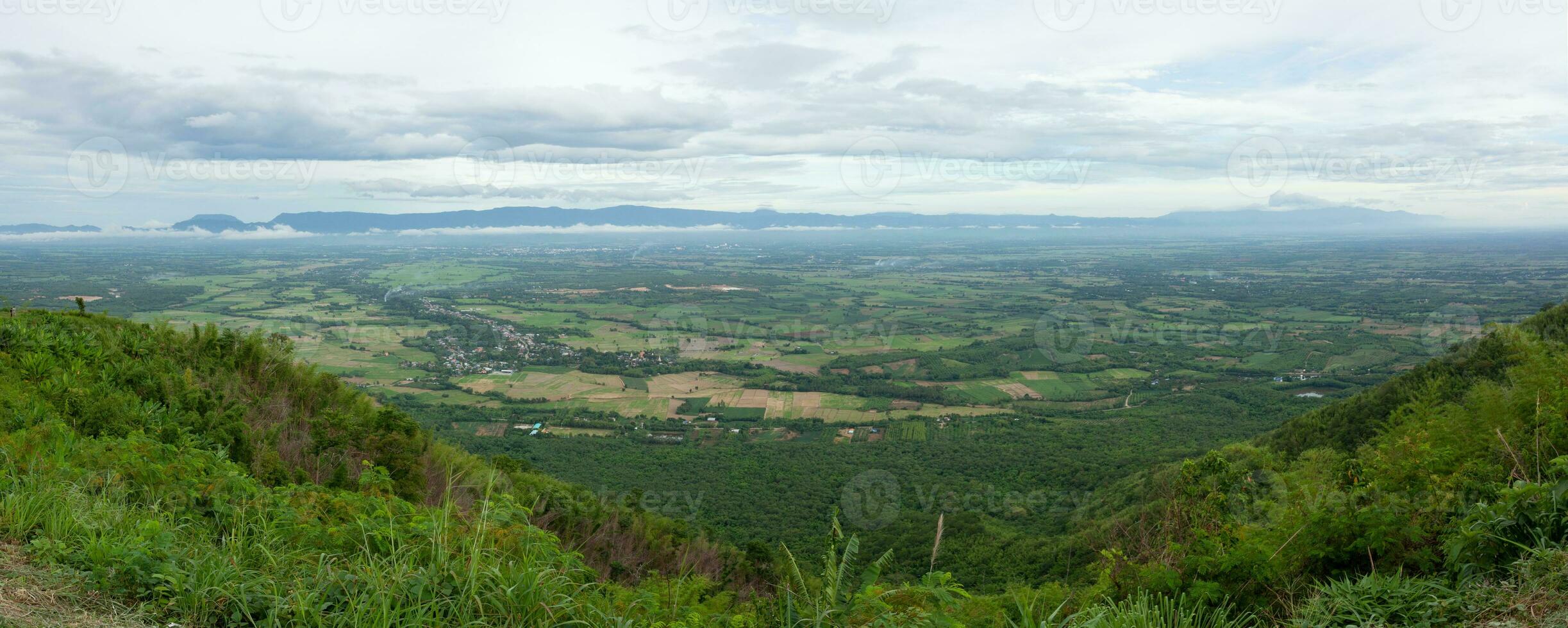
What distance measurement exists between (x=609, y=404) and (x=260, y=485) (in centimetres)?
3295

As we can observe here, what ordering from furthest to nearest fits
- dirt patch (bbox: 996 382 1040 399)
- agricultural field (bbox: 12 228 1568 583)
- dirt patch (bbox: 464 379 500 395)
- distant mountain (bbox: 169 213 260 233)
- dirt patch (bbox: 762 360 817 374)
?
1. distant mountain (bbox: 169 213 260 233)
2. dirt patch (bbox: 762 360 817 374)
3. dirt patch (bbox: 996 382 1040 399)
4. dirt patch (bbox: 464 379 500 395)
5. agricultural field (bbox: 12 228 1568 583)

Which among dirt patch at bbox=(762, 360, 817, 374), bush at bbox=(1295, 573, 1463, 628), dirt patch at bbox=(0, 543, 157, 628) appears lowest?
dirt patch at bbox=(762, 360, 817, 374)

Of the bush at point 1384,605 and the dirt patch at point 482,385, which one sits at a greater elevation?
the bush at point 1384,605

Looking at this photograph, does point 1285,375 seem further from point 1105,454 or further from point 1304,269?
point 1304,269

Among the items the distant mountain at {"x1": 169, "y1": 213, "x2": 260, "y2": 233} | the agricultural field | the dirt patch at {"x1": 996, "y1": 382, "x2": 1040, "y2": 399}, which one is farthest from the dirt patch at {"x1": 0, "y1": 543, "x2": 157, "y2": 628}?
the distant mountain at {"x1": 169, "y1": 213, "x2": 260, "y2": 233}

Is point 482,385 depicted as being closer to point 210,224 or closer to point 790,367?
point 790,367

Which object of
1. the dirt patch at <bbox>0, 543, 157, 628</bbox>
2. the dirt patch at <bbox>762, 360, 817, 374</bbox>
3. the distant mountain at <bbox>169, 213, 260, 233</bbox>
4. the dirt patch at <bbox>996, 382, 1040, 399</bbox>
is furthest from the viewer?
the distant mountain at <bbox>169, 213, 260, 233</bbox>

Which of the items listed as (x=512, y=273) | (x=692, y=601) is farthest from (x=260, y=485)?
(x=512, y=273)

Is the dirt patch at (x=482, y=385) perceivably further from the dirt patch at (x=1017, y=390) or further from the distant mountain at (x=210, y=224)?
the distant mountain at (x=210, y=224)

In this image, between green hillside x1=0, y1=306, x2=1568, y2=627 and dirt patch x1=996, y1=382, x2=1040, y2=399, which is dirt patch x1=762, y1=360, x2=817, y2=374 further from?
green hillside x1=0, y1=306, x2=1568, y2=627

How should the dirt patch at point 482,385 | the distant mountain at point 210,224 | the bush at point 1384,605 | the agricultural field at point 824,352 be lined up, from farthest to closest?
the distant mountain at point 210,224, the dirt patch at point 482,385, the agricultural field at point 824,352, the bush at point 1384,605

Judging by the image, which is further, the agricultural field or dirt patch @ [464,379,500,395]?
dirt patch @ [464,379,500,395]

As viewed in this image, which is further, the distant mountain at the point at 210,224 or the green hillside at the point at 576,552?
the distant mountain at the point at 210,224

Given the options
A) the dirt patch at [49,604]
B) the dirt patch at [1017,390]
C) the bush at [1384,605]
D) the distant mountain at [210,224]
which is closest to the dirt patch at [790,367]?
the dirt patch at [1017,390]
